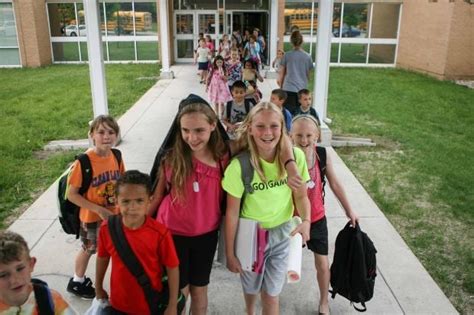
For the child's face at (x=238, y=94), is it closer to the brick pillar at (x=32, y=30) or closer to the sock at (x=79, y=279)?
the sock at (x=79, y=279)

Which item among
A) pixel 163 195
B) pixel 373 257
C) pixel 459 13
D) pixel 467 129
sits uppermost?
pixel 459 13

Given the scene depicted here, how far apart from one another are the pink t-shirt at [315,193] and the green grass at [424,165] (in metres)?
1.58

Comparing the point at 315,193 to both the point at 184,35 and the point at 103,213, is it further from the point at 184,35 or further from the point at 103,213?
the point at 184,35

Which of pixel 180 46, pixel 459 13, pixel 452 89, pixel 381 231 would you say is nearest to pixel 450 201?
pixel 381 231

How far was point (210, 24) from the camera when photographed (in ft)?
67.4

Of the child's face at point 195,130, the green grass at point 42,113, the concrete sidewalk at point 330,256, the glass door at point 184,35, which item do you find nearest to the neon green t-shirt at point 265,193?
the child's face at point 195,130

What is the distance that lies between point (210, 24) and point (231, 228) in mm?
18976

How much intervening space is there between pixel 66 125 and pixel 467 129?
864 cm

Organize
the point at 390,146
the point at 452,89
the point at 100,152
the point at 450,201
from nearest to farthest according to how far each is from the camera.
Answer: the point at 100,152 → the point at 450,201 → the point at 390,146 → the point at 452,89

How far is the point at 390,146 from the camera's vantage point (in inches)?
333

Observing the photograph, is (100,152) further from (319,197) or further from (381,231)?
(381,231)

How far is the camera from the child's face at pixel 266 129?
8.67 ft

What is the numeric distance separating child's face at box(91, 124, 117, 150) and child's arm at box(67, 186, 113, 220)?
0.35 m

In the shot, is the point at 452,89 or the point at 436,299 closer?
the point at 436,299
